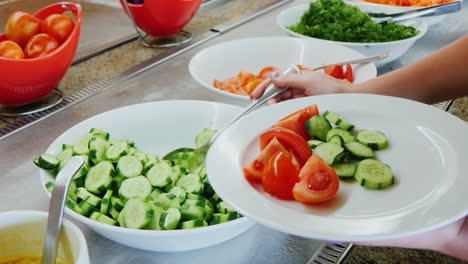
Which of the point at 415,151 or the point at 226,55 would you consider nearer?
the point at 415,151

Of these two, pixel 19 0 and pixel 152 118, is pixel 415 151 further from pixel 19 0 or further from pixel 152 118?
pixel 19 0

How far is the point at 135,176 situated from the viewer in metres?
0.92

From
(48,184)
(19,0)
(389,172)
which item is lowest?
(19,0)

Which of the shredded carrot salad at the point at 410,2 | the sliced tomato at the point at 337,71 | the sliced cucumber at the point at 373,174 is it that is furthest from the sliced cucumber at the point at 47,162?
the shredded carrot salad at the point at 410,2

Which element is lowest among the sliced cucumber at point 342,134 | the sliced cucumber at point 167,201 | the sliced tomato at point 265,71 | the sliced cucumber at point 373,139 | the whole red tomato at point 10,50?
the sliced tomato at point 265,71

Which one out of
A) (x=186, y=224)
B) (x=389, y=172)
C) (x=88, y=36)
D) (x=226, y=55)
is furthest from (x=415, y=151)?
(x=88, y=36)

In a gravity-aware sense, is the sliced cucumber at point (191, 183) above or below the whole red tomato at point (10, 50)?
below

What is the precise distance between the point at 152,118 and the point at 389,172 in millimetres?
603

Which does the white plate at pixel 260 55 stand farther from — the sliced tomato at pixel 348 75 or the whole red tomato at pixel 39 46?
the whole red tomato at pixel 39 46

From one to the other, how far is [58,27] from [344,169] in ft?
3.12

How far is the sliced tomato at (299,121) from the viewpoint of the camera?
89cm

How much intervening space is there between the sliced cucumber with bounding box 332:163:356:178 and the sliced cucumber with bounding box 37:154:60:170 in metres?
0.51

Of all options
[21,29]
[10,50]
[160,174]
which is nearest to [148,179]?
[160,174]

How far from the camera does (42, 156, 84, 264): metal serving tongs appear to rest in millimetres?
677
